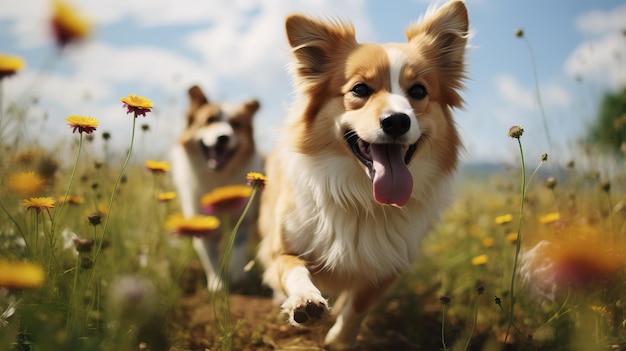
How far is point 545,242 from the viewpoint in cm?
292

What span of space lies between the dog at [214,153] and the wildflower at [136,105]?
2506 millimetres

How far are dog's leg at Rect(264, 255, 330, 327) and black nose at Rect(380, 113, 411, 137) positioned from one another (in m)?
0.83

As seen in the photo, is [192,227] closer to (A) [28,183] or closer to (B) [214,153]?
(A) [28,183]

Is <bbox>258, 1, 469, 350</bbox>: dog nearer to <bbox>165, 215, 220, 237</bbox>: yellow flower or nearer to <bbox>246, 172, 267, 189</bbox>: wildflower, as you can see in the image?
<bbox>246, 172, 267, 189</bbox>: wildflower

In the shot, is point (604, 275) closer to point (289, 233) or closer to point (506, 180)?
point (289, 233)

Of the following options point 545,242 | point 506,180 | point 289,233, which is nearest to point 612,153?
point 506,180

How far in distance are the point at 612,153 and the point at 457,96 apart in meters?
1.52

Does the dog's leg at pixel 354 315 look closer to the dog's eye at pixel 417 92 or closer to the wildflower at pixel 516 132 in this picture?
the dog's eye at pixel 417 92

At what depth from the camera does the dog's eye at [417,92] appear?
2.79 metres

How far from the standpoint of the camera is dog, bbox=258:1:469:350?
271cm

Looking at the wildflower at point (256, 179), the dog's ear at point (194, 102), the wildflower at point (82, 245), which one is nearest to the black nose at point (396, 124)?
the wildflower at point (256, 179)

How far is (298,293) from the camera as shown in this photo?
86.4 inches

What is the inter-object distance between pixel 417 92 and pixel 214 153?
256 centimetres

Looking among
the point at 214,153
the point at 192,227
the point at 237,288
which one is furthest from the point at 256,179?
the point at 214,153
